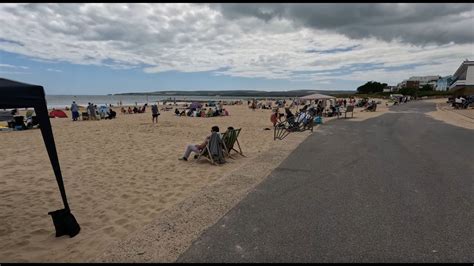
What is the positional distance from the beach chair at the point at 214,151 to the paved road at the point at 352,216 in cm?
168

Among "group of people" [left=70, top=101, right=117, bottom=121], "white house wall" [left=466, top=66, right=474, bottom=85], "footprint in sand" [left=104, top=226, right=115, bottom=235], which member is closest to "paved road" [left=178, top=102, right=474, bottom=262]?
"footprint in sand" [left=104, top=226, right=115, bottom=235]

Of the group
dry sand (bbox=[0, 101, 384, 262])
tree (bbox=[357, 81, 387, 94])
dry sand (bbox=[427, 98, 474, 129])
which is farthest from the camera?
tree (bbox=[357, 81, 387, 94])

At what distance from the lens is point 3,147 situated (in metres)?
11.0

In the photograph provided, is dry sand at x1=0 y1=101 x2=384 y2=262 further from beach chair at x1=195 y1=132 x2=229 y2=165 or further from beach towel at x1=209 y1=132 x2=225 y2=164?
beach towel at x1=209 y1=132 x2=225 y2=164

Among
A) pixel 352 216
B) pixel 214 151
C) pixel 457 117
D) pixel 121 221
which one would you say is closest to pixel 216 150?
pixel 214 151

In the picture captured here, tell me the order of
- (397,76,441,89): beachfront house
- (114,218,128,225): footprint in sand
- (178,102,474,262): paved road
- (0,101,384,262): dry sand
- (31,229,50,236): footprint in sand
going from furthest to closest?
(397,76,441,89): beachfront house
(114,218,128,225): footprint in sand
(31,229,50,236): footprint in sand
(0,101,384,262): dry sand
(178,102,474,262): paved road

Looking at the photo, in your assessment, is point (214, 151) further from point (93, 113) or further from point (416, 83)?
point (416, 83)

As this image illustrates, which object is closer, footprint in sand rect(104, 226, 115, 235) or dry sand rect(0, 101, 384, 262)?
dry sand rect(0, 101, 384, 262)

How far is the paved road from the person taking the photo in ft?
11.0

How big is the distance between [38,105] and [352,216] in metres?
4.22

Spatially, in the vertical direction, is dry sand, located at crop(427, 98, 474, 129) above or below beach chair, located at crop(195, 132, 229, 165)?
below

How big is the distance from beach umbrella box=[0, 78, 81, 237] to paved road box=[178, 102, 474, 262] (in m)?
1.77

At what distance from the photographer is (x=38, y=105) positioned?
383 cm

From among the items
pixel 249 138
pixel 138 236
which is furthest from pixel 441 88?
pixel 138 236
